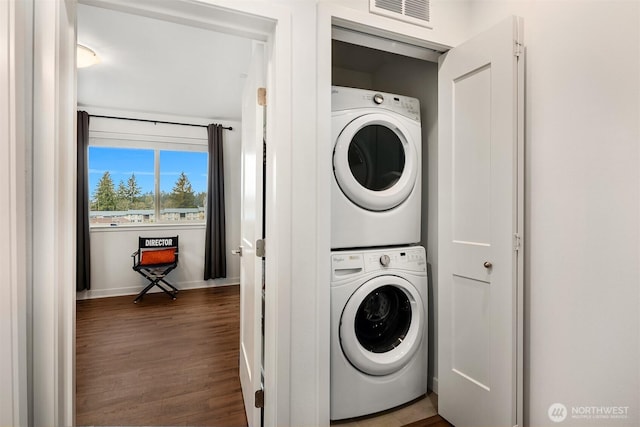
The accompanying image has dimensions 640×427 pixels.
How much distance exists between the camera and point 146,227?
4.29 metres

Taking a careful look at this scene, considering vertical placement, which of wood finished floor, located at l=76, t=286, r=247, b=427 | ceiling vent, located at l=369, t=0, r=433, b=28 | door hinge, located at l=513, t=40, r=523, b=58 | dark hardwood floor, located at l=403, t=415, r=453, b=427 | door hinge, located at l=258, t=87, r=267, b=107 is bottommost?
dark hardwood floor, located at l=403, t=415, r=453, b=427

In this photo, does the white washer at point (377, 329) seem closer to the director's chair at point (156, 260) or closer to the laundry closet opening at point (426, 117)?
the laundry closet opening at point (426, 117)

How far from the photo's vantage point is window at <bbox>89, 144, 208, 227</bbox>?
4266 millimetres

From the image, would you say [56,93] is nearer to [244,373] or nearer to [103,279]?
[244,373]

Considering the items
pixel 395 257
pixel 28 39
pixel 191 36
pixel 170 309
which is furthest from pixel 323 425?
pixel 170 309

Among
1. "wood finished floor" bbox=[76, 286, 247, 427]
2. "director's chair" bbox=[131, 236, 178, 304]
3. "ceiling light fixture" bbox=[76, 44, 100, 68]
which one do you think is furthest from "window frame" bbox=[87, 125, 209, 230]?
"ceiling light fixture" bbox=[76, 44, 100, 68]

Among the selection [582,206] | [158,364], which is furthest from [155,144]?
[582,206]

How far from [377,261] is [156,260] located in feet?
10.7

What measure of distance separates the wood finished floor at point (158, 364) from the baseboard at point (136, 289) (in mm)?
189

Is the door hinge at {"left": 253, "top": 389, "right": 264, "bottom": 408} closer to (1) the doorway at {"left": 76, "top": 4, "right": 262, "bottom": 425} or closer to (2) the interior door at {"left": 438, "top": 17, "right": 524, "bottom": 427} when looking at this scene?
(1) the doorway at {"left": 76, "top": 4, "right": 262, "bottom": 425}

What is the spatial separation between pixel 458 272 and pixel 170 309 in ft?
10.5

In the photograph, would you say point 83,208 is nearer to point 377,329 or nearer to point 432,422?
point 377,329

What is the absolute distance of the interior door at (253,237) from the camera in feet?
4.75

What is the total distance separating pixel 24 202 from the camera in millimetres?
954
